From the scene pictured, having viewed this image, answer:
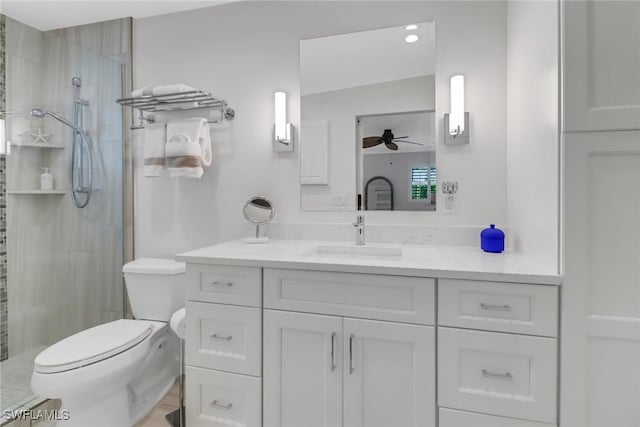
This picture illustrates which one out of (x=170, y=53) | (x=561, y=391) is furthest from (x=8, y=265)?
(x=561, y=391)

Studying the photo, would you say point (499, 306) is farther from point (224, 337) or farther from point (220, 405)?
point (220, 405)

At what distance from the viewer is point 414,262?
130 centimetres

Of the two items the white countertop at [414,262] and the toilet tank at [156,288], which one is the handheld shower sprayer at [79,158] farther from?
the white countertop at [414,262]

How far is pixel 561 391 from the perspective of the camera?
1082 millimetres

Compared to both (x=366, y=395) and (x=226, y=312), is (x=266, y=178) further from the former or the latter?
(x=366, y=395)

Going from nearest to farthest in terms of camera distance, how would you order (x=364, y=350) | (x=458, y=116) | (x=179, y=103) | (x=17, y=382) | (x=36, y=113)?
1. (x=364, y=350)
2. (x=458, y=116)
3. (x=17, y=382)
4. (x=179, y=103)
5. (x=36, y=113)

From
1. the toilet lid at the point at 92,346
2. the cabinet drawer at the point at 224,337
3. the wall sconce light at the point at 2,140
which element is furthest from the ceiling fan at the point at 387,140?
the wall sconce light at the point at 2,140

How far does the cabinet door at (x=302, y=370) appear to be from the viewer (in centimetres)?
130

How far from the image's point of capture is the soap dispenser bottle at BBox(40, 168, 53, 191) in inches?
86.7

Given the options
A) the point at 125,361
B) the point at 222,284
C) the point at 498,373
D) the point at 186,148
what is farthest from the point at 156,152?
the point at 498,373

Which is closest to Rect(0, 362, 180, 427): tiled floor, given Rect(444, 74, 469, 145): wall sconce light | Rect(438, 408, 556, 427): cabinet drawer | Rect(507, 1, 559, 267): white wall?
Rect(438, 408, 556, 427): cabinet drawer

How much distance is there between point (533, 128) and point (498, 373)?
33.9 inches

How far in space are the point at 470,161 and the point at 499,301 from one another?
776mm

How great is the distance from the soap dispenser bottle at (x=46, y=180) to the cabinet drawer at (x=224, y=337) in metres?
1.44
